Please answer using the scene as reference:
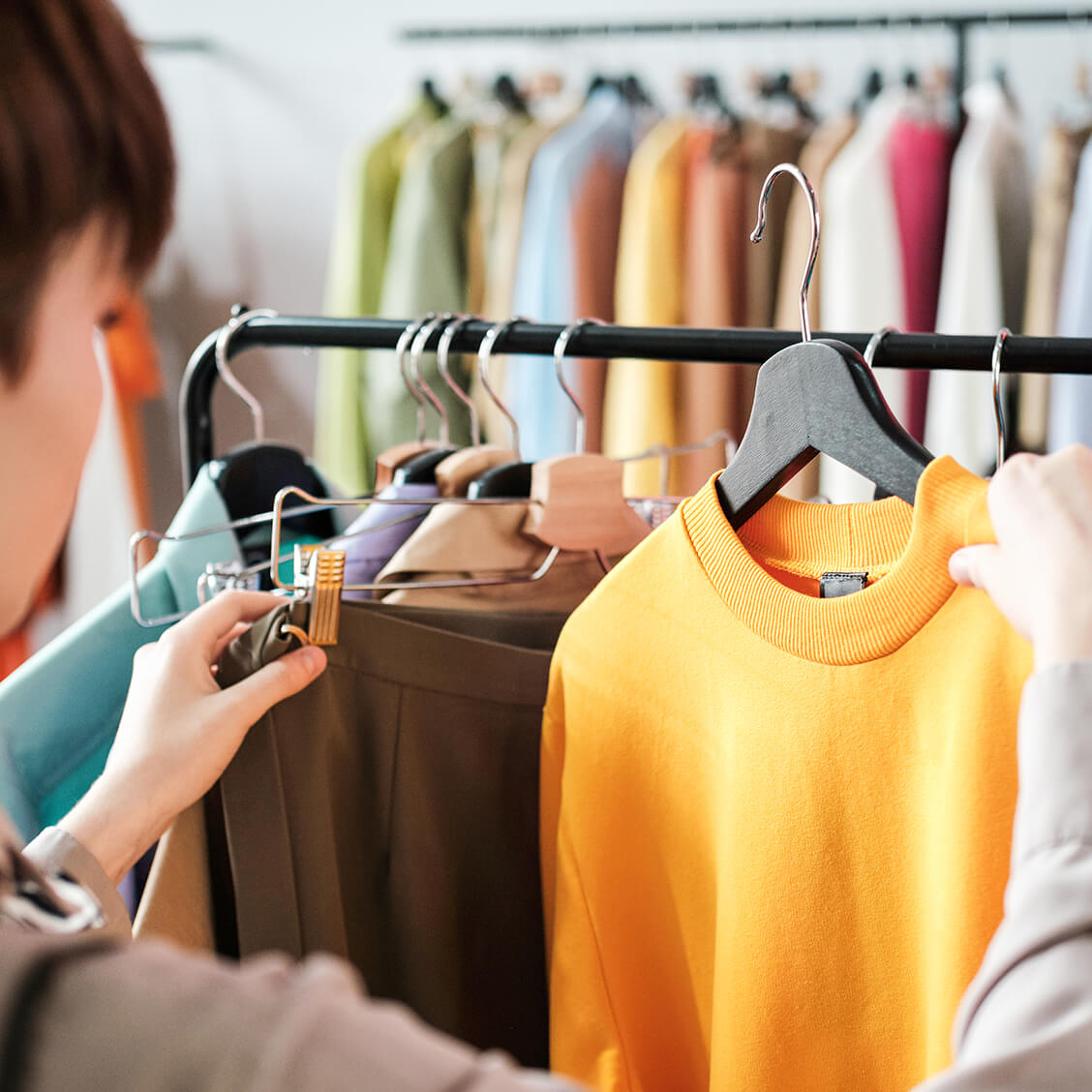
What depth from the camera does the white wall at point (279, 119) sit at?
205cm

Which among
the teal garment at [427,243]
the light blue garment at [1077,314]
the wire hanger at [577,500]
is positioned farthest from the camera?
the teal garment at [427,243]

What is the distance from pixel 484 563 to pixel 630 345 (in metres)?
0.16

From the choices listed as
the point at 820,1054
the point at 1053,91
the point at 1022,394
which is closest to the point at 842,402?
the point at 820,1054

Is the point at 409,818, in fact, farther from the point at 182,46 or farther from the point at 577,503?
the point at 182,46

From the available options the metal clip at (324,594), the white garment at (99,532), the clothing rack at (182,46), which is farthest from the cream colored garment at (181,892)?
the clothing rack at (182,46)

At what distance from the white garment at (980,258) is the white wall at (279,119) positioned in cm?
63

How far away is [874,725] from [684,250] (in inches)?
45.6

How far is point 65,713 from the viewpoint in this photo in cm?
62

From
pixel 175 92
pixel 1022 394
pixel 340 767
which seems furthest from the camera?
pixel 175 92

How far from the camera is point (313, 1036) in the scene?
33 cm

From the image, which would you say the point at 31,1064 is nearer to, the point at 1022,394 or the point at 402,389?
the point at 402,389

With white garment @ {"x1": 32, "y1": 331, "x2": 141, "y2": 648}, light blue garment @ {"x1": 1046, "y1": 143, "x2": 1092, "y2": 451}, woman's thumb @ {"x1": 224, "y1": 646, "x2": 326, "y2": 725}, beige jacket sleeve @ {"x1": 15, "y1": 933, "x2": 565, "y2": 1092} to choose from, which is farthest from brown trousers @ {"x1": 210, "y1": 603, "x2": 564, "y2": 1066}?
white garment @ {"x1": 32, "y1": 331, "x2": 141, "y2": 648}

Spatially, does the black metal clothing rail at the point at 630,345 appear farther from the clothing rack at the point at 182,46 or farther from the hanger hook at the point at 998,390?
the clothing rack at the point at 182,46

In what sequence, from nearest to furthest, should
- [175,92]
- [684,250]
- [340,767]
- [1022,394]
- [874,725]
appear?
[874,725] → [340,767] → [1022,394] → [684,250] → [175,92]
